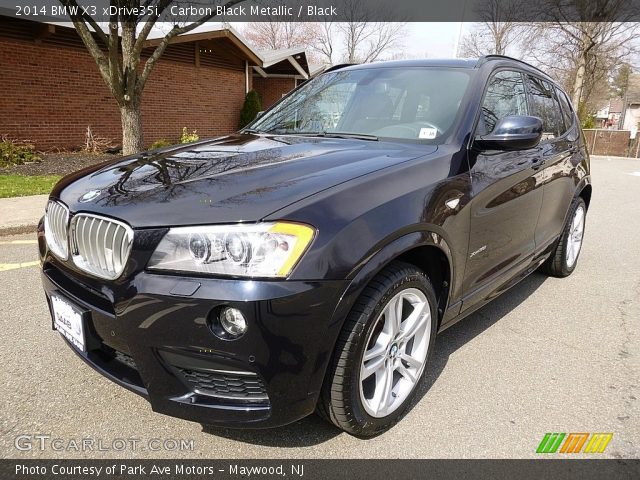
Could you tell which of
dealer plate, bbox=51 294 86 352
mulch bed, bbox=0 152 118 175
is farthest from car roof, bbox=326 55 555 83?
mulch bed, bbox=0 152 118 175

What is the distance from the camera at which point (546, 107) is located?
3832 mm

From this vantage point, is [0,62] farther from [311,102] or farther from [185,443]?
[185,443]

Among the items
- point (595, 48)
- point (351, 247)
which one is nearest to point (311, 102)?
point (351, 247)

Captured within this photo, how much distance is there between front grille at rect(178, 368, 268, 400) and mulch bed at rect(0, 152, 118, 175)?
9.18 m

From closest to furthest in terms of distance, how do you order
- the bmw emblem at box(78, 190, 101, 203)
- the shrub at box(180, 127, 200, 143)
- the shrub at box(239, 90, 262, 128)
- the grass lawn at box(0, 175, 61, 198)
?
the bmw emblem at box(78, 190, 101, 203) → the grass lawn at box(0, 175, 61, 198) → the shrub at box(180, 127, 200, 143) → the shrub at box(239, 90, 262, 128)

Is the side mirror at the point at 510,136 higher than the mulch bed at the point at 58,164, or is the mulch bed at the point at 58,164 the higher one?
the side mirror at the point at 510,136

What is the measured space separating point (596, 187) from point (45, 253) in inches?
512

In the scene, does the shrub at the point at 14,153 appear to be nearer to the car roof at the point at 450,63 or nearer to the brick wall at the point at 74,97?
the brick wall at the point at 74,97

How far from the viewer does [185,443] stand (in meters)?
2.15

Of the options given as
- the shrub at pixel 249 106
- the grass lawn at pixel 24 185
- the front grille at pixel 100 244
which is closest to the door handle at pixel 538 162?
the front grille at pixel 100 244

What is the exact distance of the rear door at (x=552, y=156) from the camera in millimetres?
3492

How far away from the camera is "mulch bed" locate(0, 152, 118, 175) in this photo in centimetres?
964

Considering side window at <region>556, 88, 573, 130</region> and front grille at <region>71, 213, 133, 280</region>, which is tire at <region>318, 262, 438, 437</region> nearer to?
front grille at <region>71, 213, 133, 280</region>

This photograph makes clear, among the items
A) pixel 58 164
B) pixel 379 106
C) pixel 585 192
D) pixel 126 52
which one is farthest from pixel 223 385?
pixel 58 164
